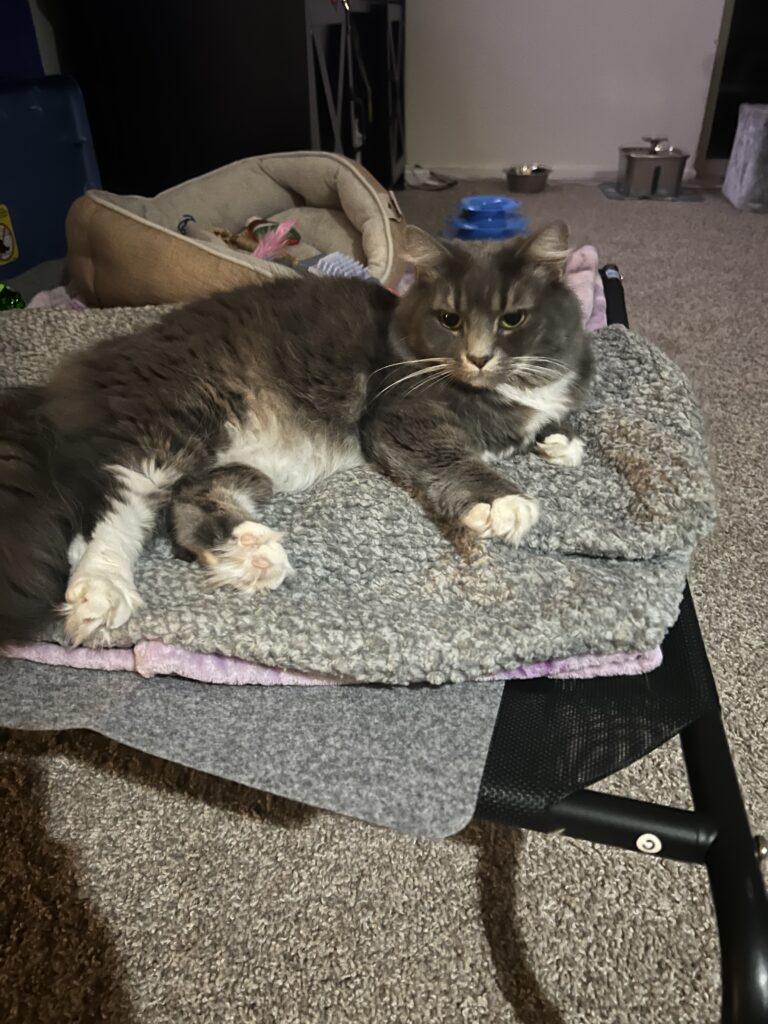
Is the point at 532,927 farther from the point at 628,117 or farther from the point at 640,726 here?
the point at 628,117

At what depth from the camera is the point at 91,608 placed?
89 centimetres

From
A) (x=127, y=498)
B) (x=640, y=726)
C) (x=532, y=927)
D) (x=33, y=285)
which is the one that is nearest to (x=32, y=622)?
(x=127, y=498)

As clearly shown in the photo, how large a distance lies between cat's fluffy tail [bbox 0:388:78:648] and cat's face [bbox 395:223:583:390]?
59cm

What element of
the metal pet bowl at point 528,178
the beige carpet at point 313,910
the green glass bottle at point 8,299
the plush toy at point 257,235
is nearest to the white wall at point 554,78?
the metal pet bowl at point 528,178

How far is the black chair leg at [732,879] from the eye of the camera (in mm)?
577

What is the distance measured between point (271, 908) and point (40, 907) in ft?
1.16

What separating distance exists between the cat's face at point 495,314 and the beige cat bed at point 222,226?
0.59m

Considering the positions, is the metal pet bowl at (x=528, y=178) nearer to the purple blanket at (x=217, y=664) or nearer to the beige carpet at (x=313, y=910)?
the beige carpet at (x=313, y=910)

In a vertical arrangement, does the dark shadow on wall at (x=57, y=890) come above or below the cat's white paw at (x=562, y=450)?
below

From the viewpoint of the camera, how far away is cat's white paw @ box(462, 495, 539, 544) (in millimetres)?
995

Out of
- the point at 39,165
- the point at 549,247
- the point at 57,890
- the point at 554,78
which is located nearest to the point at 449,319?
the point at 549,247

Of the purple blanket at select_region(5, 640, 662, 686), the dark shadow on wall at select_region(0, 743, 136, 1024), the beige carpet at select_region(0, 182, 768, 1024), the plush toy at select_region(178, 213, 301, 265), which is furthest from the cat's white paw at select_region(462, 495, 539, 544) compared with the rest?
the plush toy at select_region(178, 213, 301, 265)

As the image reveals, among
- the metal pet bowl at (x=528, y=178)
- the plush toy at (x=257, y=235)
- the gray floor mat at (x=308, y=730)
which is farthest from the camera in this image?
the metal pet bowl at (x=528, y=178)

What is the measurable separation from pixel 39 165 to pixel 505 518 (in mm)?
2250
